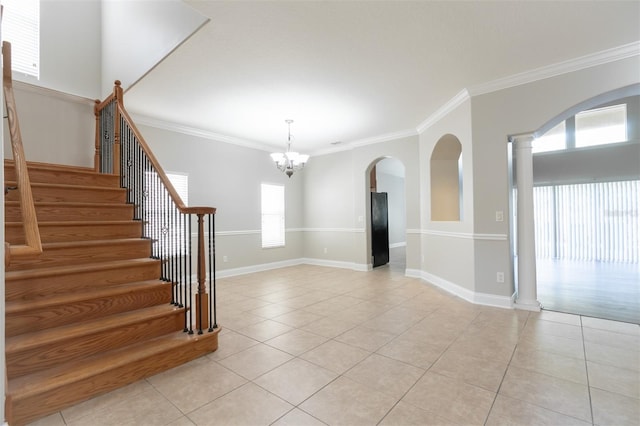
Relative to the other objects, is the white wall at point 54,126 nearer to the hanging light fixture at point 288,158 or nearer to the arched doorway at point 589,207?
the hanging light fixture at point 288,158

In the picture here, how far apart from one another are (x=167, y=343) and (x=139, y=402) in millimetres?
507

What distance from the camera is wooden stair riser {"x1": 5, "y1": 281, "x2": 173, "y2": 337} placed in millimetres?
2090

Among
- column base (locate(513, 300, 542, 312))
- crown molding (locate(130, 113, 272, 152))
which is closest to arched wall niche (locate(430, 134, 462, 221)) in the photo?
column base (locate(513, 300, 542, 312))

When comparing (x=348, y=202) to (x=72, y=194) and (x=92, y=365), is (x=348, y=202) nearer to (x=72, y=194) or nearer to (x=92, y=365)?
(x=72, y=194)

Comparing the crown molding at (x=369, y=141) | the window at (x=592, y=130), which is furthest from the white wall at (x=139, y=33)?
the window at (x=592, y=130)

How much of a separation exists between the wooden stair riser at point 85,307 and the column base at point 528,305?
163 inches

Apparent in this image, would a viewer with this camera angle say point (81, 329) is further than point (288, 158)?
No

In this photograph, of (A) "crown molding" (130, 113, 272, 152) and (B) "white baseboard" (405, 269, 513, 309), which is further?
(A) "crown molding" (130, 113, 272, 152)

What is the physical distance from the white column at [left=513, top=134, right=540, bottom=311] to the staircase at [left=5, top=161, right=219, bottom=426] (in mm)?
3736

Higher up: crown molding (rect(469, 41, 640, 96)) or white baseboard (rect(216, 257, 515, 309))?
crown molding (rect(469, 41, 640, 96))

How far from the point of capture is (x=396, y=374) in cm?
227

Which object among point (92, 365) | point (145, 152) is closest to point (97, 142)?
point (145, 152)

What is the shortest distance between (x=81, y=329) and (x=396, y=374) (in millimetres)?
2388

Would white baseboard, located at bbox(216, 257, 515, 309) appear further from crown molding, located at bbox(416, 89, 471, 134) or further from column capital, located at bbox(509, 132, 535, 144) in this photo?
crown molding, located at bbox(416, 89, 471, 134)
